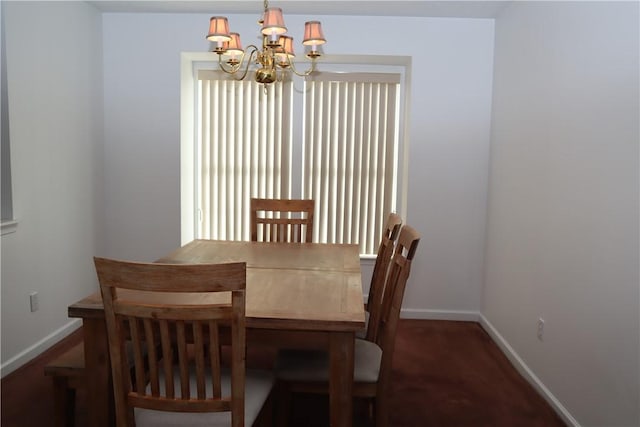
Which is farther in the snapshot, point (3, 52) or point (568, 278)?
point (3, 52)

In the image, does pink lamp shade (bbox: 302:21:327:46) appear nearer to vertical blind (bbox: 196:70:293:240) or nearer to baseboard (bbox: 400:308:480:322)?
vertical blind (bbox: 196:70:293:240)

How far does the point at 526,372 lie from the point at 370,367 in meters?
1.44

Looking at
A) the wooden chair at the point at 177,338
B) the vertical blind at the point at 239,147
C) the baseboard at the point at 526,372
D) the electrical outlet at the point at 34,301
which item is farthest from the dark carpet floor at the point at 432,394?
the vertical blind at the point at 239,147

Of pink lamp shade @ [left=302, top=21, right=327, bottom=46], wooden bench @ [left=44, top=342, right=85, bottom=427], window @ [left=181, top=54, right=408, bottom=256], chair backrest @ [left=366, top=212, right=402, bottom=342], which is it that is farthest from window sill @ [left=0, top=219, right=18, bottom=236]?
chair backrest @ [left=366, top=212, right=402, bottom=342]

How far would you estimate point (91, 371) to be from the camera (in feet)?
5.95

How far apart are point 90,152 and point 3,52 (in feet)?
3.64

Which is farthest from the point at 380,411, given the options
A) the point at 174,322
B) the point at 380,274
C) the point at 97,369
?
the point at 97,369

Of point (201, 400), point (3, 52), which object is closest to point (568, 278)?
point (201, 400)

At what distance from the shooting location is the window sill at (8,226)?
2870 mm

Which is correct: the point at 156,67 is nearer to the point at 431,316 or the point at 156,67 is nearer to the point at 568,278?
the point at 431,316

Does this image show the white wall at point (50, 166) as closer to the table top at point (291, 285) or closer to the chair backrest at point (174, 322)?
the table top at point (291, 285)

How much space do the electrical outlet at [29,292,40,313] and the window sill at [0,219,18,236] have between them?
0.44m

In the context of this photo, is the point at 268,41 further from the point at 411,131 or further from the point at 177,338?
the point at 411,131

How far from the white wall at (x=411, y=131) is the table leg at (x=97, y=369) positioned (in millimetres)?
2434
